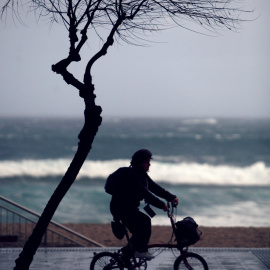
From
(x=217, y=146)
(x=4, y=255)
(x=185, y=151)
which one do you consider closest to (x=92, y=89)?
(x=4, y=255)

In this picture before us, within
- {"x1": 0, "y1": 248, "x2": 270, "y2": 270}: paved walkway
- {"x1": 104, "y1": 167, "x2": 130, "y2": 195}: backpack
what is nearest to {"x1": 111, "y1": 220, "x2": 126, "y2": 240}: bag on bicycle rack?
{"x1": 104, "y1": 167, "x2": 130, "y2": 195}: backpack

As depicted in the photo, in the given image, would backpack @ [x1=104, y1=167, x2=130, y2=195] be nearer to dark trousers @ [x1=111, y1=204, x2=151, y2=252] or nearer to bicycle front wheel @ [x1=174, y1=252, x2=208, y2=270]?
dark trousers @ [x1=111, y1=204, x2=151, y2=252]

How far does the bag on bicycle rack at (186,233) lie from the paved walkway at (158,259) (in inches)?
67.5

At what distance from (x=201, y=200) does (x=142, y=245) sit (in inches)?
616

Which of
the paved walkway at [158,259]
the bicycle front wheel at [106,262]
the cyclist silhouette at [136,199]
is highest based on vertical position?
the cyclist silhouette at [136,199]

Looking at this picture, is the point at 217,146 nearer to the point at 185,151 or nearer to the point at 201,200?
the point at 185,151

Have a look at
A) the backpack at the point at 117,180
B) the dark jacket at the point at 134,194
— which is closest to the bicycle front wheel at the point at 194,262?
the dark jacket at the point at 134,194

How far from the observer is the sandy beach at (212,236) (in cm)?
1142

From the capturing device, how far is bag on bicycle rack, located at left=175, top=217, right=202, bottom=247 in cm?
577

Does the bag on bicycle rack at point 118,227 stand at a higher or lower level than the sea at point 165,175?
higher

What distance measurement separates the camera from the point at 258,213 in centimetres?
1756

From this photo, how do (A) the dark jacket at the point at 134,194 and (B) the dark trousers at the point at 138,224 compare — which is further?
(B) the dark trousers at the point at 138,224

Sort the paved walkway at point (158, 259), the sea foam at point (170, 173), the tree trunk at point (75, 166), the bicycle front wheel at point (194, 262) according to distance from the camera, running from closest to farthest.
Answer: the tree trunk at point (75, 166), the bicycle front wheel at point (194, 262), the paved walkway at point (158, 259), the sea foam at point (170, 173)

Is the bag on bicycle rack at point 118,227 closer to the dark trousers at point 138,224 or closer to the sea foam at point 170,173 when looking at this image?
the dark trousers at point 138,224
